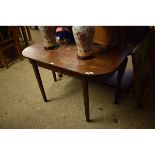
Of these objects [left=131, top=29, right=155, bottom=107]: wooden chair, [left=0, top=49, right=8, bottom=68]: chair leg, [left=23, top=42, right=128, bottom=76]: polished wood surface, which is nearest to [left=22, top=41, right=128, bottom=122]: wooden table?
[left=23, top=42, right=128, bottom=76]: polished wood surface

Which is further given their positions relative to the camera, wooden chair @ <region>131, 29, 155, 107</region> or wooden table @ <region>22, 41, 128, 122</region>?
wooden chair @ <region>131, 29, 155, 107</region>

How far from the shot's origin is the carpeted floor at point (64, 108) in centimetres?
153

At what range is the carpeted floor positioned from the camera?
153 centimetres

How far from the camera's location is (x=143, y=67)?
1556 millimetres

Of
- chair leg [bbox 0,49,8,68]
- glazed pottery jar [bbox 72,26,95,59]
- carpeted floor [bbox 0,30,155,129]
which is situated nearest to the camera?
glazed pottery jar [bbox 72,26,95,59]

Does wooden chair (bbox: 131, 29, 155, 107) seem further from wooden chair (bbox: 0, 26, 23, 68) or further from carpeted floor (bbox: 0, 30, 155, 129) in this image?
wooden chair (bbox: 0, 26, 23, 68)

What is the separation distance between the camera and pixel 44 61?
135cm

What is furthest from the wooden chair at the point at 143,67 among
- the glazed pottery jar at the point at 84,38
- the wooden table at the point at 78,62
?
the glazed pottery jar at the point at 84,38

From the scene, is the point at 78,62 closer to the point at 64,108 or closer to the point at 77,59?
the point at 77,59

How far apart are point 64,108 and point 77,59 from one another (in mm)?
577

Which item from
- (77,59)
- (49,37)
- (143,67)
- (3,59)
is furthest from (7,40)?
(143,67)

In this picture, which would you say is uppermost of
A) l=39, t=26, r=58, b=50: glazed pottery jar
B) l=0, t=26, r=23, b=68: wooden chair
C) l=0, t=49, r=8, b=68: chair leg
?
l=39, t=26, r=58, b=50: glazed pottery jar

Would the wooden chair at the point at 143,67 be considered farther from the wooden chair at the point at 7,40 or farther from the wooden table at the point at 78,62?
the wooden chair at the point at 7,40
